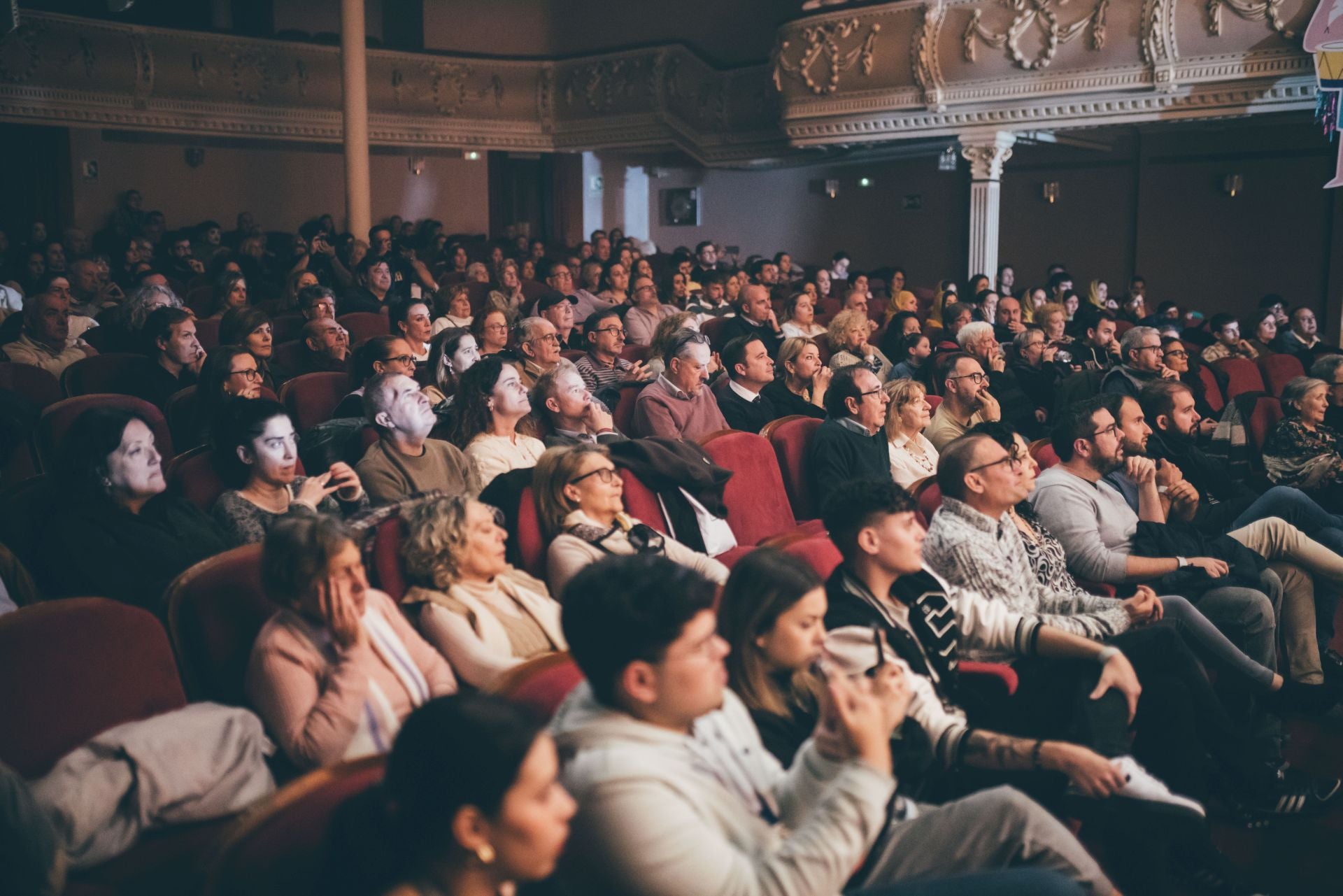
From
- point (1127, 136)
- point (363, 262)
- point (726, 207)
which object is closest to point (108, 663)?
point (363, 262)

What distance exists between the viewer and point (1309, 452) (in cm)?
361

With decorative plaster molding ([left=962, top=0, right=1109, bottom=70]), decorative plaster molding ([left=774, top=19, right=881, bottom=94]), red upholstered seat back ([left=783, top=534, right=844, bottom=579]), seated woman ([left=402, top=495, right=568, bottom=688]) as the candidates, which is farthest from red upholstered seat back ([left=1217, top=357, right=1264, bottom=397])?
seated woman ([left=402, top=495, right=568, bottom=688])

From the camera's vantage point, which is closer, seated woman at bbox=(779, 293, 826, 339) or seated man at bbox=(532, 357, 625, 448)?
seated man at bbox=(532, 357, 625, 448)

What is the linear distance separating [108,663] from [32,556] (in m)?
0.71

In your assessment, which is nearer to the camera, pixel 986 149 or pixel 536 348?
pixel 536 348

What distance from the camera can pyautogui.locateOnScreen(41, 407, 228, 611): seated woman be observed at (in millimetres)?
2010

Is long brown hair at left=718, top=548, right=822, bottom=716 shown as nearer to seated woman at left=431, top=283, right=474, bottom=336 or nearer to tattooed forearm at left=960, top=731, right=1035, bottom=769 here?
tattooed forearm at left=960, top=731, right=1035, bottom=769

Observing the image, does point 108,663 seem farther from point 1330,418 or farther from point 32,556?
point 1330,418

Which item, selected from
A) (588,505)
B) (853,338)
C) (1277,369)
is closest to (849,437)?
(588,505)

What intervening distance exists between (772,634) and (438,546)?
67cm

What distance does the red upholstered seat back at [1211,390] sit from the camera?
488 centimetres

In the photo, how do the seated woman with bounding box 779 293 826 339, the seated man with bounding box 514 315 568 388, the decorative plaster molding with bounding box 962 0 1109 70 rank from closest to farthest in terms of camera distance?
the seated man with bounding box 514 315 568 388 → the seated woman with bounding box 779 293 826 339 → the decorative plaster molding with bounding box 962 0 1109 70

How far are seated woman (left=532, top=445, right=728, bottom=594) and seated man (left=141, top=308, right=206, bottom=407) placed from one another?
1.78 metres

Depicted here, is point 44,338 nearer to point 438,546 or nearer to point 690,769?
point 438,546
